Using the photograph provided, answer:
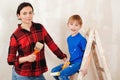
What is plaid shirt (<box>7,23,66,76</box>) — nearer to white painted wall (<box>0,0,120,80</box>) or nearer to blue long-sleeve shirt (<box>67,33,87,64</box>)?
blue long-sleeve shirt (<box>67,33,87,64</box>)

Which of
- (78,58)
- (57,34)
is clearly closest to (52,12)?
(57,34)

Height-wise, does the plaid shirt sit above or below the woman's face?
below

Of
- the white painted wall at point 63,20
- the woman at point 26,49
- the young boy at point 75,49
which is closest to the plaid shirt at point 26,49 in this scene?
the woman at point 26,49

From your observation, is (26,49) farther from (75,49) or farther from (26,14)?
(75,49)

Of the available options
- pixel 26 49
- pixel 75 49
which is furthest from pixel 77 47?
pixel 26 49

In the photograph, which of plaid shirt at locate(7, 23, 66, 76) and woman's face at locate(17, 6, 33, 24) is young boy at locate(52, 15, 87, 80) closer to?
plaid shirt at locate(7, 23, 66, 76)

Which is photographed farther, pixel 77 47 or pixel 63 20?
pixel 63 20

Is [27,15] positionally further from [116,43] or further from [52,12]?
[116,43]

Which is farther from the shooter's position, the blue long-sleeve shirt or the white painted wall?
the white painted wall

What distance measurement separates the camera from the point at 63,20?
2.26 meters

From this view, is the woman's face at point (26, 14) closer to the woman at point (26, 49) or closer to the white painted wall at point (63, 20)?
the woman at point (26, 49)

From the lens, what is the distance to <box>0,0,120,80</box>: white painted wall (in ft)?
7.17

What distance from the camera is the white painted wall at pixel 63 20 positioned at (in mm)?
2184

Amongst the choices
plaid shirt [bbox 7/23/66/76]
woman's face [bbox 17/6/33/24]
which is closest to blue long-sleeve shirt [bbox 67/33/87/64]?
plaid shirt [bbox 7/23/66/76]
